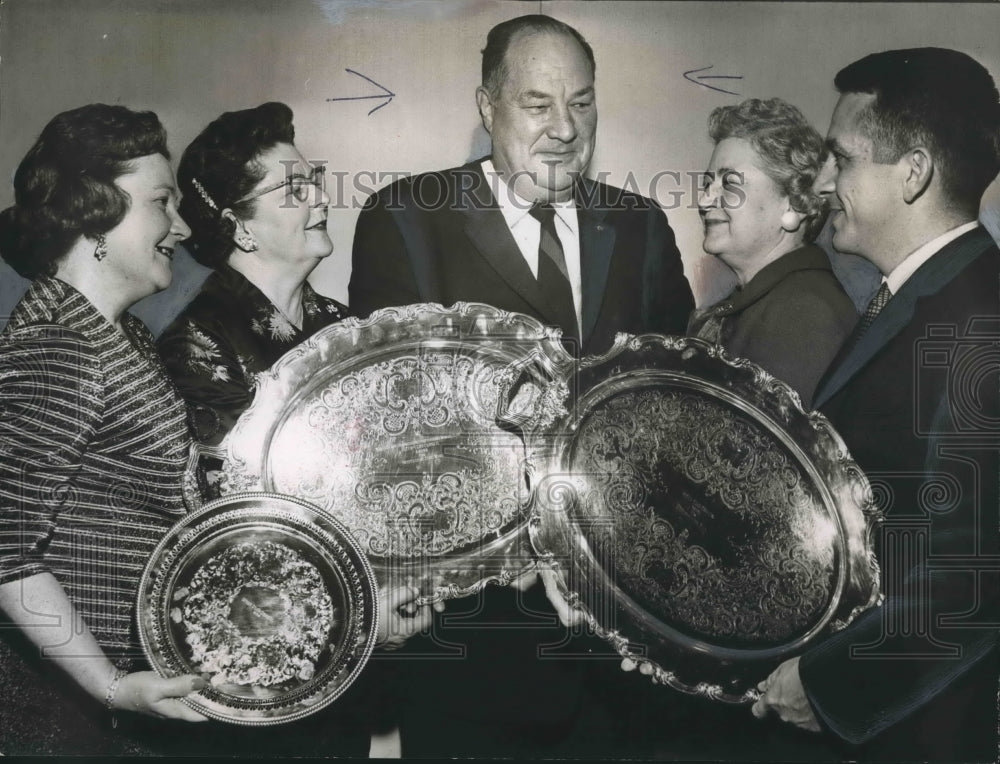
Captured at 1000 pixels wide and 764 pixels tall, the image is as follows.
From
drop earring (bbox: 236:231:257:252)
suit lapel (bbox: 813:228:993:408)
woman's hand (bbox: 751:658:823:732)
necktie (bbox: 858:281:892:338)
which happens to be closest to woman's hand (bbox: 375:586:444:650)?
woman's hand (bbox: 751:658:823:732)

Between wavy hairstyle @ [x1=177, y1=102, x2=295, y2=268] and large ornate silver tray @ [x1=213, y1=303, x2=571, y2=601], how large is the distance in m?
0.43

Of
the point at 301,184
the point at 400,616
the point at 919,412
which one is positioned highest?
the point at 301,184

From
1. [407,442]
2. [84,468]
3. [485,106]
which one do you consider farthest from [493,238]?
[84,468]

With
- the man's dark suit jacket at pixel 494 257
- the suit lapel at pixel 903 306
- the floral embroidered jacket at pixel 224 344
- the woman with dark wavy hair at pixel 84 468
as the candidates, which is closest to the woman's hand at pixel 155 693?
the woman with dark wavy hair at pixel 84 468

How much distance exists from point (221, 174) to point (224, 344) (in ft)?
1.72

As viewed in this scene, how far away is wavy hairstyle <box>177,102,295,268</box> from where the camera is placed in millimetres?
3252

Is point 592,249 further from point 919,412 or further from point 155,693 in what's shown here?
point 155,693

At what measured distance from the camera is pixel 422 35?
11.0 feet

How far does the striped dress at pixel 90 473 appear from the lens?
310 cm

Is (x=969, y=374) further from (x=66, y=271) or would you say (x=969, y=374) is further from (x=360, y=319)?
(x=66, y=271)

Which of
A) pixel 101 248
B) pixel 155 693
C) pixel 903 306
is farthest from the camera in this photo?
pixel 903 306

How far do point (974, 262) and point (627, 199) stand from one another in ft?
3.58

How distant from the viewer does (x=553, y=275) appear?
3.32 meters

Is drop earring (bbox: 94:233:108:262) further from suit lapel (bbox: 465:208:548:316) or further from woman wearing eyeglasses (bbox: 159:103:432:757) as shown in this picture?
suit lapel (bbox: 465:208:548:316)
